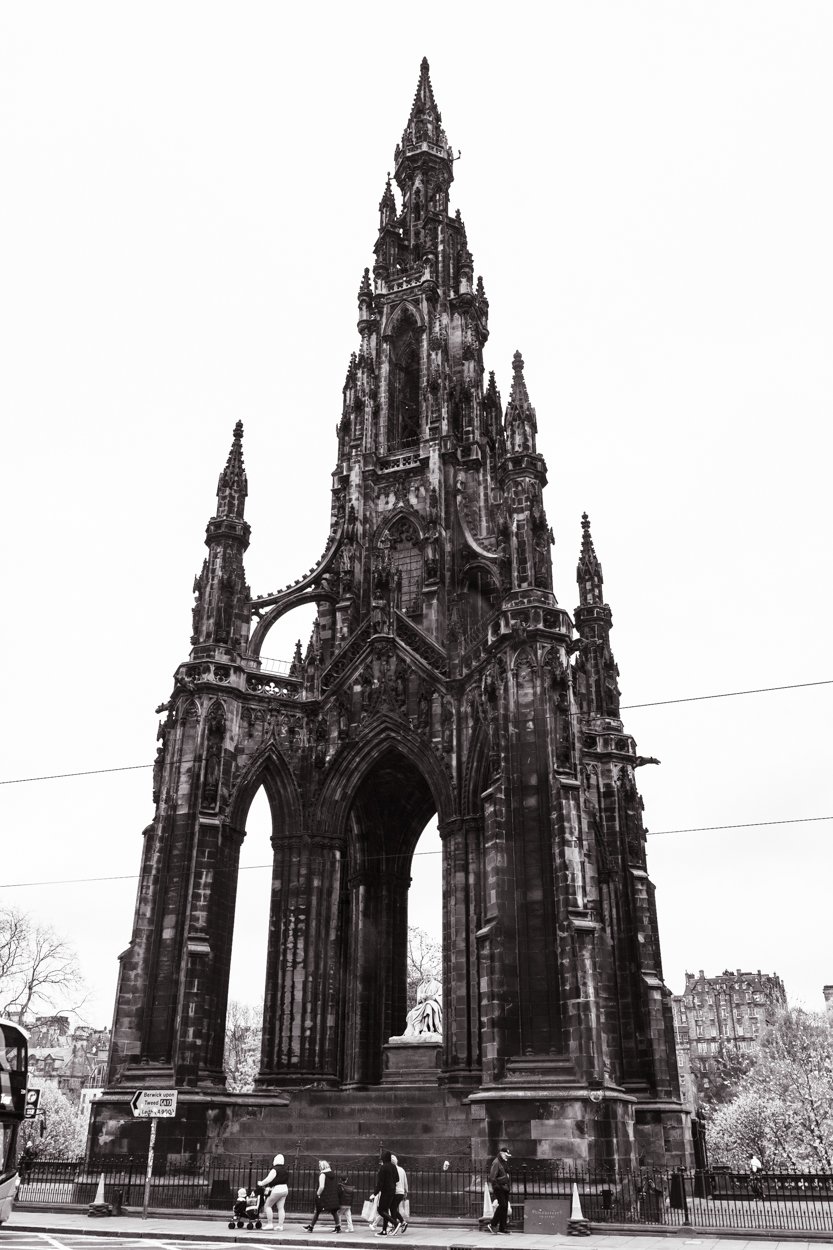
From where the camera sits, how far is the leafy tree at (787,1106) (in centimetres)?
5006

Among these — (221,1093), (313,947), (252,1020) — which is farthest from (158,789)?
(252,1020)

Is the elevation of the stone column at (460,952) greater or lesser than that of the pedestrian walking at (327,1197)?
greater

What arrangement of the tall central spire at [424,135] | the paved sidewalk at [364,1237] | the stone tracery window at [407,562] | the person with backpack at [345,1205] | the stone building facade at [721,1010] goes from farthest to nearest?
1. the stone building facade at [721,1010]
2. the tall central spire at [424,135]
3. the stone tracery window at [407,562]
4. the person with backpack at [345,1205]
5. the paved sidewalk at [364,1237]

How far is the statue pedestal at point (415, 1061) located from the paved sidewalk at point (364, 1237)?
8.77 metres

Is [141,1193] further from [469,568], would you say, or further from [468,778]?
[469,568]

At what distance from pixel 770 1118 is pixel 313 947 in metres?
36.5

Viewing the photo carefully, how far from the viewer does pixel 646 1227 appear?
1811 cm

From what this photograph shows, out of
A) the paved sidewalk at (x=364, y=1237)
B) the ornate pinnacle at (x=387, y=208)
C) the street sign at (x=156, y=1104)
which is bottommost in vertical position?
the paved sidewalk at (x=364, y=1237)

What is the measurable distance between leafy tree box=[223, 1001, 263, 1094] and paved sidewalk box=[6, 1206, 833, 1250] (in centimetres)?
4261

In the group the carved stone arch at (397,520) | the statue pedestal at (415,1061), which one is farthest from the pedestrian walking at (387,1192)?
the carved stone arch at (397,520)

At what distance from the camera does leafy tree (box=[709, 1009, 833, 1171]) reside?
164ft

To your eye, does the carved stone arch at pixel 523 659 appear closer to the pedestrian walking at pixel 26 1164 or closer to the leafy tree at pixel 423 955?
the pedestrian walking at pixel 26 1164

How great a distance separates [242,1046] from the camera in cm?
7462

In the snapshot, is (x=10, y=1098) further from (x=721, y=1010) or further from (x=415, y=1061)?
(x=721, y=1010)
